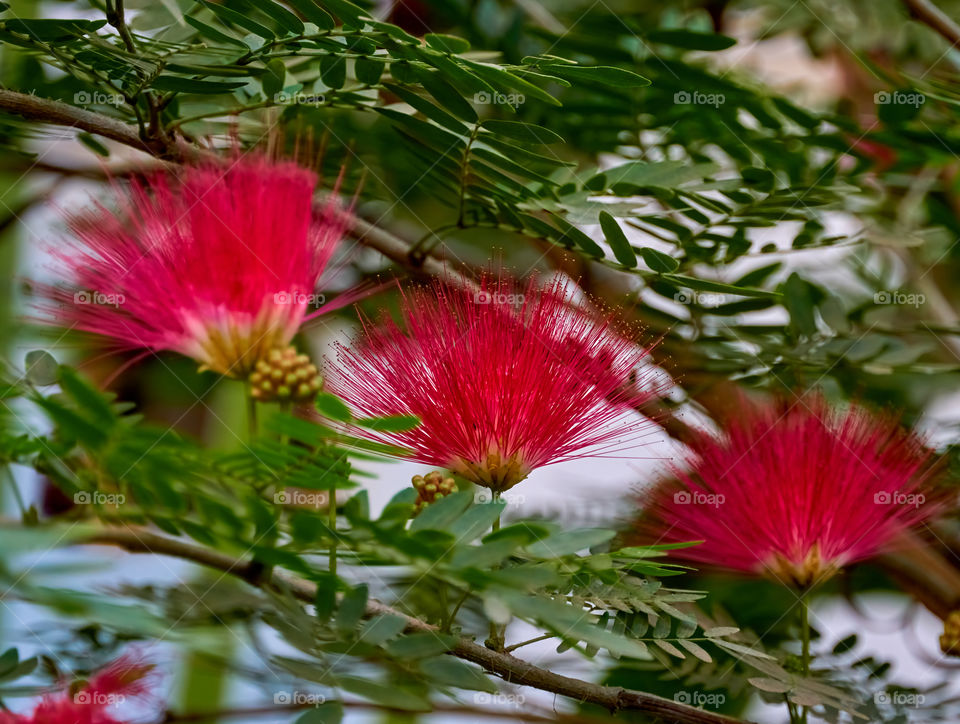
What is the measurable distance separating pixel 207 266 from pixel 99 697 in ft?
1.00

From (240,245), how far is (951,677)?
0.69m

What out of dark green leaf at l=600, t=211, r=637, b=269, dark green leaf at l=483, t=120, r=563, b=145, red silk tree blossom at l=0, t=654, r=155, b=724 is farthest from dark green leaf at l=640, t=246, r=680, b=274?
red silk tree blossom at l=0, t=654, r=155, b=724

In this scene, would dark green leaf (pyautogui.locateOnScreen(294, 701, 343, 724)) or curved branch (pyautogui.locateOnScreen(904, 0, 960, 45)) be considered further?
curved branch (pyautogui.locateOnScreen(904, 0, 960, 45))

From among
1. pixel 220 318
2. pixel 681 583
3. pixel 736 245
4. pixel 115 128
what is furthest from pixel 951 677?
pixel 115 128

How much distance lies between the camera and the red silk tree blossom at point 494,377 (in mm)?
609

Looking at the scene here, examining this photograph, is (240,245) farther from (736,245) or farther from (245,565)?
(736,245)

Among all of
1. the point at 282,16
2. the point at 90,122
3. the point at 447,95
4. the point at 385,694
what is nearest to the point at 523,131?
the point at 447,95

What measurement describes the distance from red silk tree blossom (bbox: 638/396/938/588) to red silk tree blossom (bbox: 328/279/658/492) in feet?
0.39

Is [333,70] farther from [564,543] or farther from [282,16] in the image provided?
[564,543]

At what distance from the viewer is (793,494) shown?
713 mm

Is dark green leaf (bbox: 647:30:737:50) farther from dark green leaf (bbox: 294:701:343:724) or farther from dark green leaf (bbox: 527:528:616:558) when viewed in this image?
dark green leaf (bbox: 294:701:343:724)

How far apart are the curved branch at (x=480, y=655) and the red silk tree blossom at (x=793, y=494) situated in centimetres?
16

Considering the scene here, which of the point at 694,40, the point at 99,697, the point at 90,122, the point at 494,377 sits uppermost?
the point at 694,40

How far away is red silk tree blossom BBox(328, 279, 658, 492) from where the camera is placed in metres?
0.61
